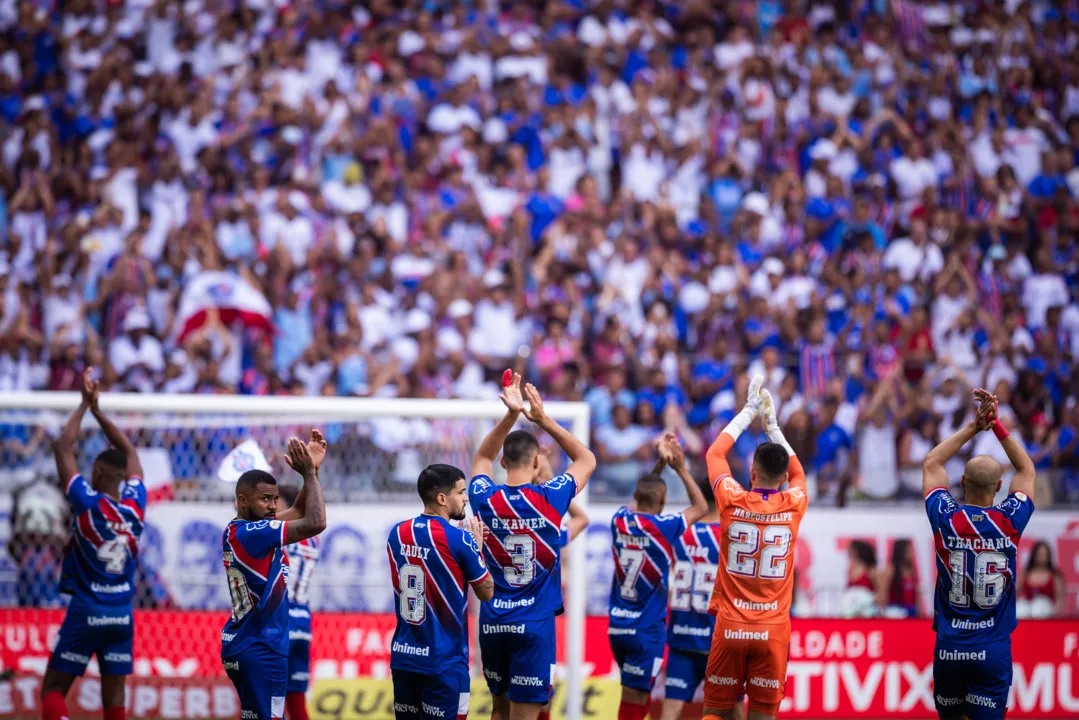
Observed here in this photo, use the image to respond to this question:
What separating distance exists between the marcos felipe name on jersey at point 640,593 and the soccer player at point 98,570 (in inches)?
148

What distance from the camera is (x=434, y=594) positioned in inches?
319

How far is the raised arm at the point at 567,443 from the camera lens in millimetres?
8820

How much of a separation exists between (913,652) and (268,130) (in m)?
12.2

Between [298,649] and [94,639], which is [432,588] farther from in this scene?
[94,639]

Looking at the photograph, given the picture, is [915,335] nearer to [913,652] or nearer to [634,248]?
[634,248]

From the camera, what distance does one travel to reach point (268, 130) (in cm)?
1988

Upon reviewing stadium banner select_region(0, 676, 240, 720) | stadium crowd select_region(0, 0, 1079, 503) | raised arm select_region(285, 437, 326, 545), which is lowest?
stadium banner select_region(0, 676, 240, 720)

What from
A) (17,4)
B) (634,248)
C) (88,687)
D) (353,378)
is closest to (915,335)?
(634,248)

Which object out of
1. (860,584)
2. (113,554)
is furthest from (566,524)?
(860,584)

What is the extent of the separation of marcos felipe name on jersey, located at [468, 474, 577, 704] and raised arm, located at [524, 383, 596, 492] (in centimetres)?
16

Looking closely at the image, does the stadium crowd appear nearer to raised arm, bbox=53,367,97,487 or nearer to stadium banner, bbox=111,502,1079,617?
stadium banner, bbox=111,502,1079,617

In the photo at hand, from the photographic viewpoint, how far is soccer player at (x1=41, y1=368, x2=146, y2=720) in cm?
985

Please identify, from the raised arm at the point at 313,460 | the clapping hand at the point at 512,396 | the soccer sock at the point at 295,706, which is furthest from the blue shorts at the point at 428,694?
the soccer sock at the point at 295,706

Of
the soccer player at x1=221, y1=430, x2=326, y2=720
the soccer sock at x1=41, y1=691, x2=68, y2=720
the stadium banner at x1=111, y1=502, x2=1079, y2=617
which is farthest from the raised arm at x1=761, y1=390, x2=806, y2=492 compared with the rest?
the soccer sock at x1=41, y1=691, x2=68, y2=720
